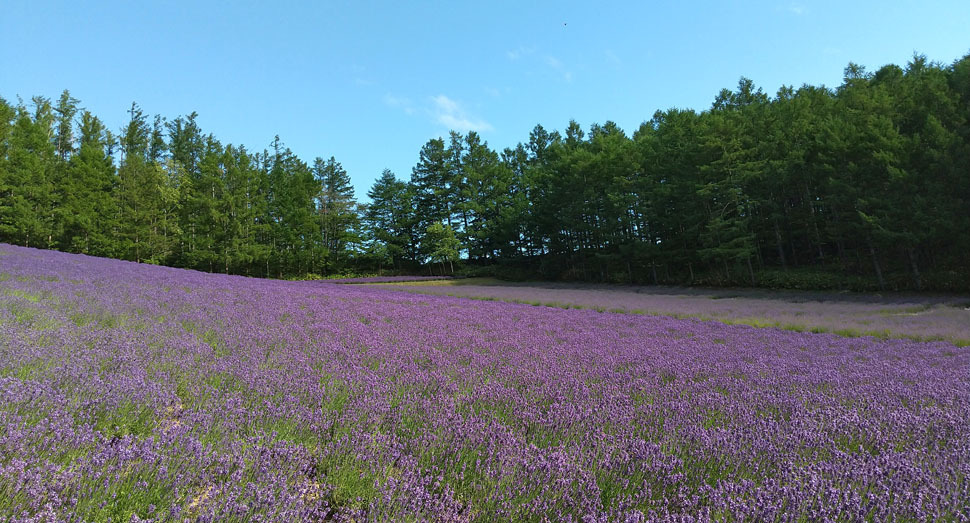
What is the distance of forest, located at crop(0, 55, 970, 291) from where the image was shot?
67.8 ft

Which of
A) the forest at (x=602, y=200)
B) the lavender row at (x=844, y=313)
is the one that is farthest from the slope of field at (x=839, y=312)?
the forest at (x=602, y=200)

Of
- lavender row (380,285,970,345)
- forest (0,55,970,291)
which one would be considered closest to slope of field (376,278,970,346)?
lavender row (380,285,970,345)

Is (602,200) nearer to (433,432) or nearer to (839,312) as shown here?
(839,312)

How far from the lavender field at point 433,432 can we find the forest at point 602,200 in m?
21.3

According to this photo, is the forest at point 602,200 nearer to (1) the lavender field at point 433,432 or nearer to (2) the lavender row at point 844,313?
(2) the lavender row at point 844,313

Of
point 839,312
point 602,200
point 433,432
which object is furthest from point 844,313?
point 602,200

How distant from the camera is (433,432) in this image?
8.96ft

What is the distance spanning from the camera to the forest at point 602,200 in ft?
67.8

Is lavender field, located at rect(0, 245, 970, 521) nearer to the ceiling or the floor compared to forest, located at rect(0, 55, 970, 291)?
nearer to the floor

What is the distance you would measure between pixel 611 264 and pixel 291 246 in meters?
31.8

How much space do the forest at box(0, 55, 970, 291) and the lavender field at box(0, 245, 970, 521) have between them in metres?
21.3

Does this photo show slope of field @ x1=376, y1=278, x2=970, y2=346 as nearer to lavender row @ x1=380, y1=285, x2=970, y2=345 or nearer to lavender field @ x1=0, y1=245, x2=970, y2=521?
lavender row @ x1=380, y1=285, x2=970, y2=345

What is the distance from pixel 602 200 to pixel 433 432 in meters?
33.1

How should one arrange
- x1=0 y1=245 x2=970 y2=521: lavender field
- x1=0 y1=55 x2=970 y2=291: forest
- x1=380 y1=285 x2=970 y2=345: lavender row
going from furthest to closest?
1. x1=0 y1=55 x2=970 y2=291: forest
2. x1=380 y1=285 x2=970 y2=345: lavender row
3. x1=0 y1=245 x2=970 y2=521: lavender field
